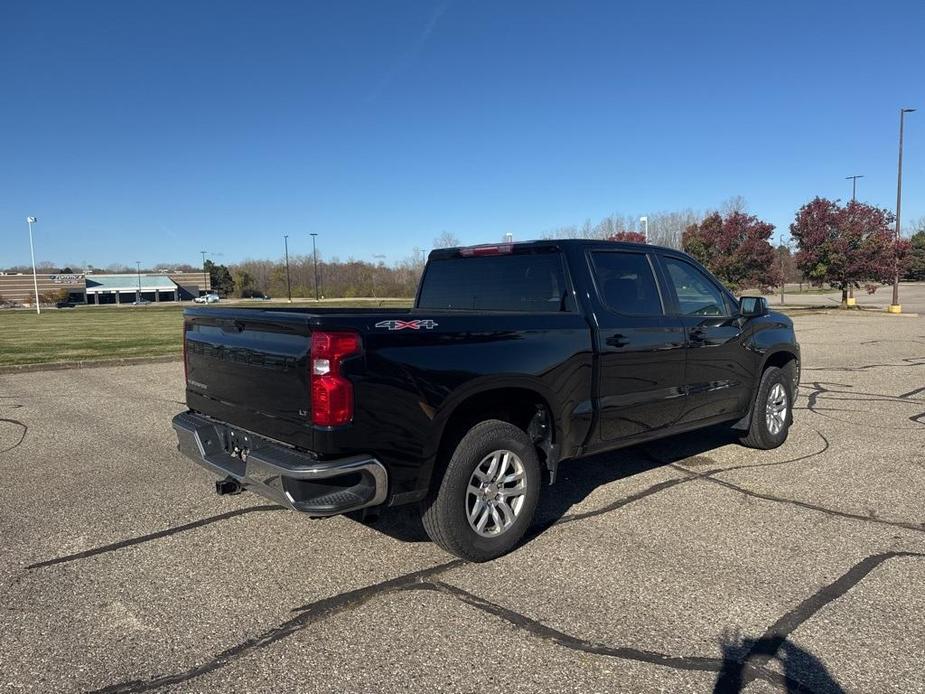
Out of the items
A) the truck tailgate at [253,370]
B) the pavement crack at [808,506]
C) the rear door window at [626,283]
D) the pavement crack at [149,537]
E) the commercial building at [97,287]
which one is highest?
the commercial building at [97,287]

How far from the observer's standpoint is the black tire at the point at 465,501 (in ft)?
12.2

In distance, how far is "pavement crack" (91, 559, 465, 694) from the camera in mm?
2717

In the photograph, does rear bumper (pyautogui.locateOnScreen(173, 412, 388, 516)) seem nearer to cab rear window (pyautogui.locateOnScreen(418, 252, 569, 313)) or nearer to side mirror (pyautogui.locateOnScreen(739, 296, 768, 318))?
cab rear window (pyautogui.locateOnScreen(418, 252, 569, 313))

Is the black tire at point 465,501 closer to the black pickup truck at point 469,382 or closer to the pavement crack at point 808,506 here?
the black pickup truck at point 469,382

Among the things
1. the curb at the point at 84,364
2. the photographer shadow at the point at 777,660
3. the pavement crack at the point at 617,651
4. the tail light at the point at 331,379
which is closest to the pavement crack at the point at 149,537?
the tail light at the point at 331,379

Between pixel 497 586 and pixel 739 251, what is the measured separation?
29969 millimetres

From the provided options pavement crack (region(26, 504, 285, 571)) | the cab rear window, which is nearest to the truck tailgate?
pavement crack (region(26, 504, 285, 571))

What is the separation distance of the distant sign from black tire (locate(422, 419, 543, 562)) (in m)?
134

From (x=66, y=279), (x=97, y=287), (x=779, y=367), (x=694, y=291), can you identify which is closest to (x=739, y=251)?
(x=779, y=367)

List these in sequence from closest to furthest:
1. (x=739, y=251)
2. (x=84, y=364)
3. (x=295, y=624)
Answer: (x=295, y=624)
(x=84, y=364)
(x=739, y=251)

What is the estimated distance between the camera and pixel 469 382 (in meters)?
3.70

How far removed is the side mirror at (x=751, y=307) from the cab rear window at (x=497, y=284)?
211 centimetres

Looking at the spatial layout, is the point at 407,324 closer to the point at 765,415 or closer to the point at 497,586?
the point at 497,586

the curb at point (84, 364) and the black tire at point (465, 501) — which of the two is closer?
the black tire at point (465, 501)
